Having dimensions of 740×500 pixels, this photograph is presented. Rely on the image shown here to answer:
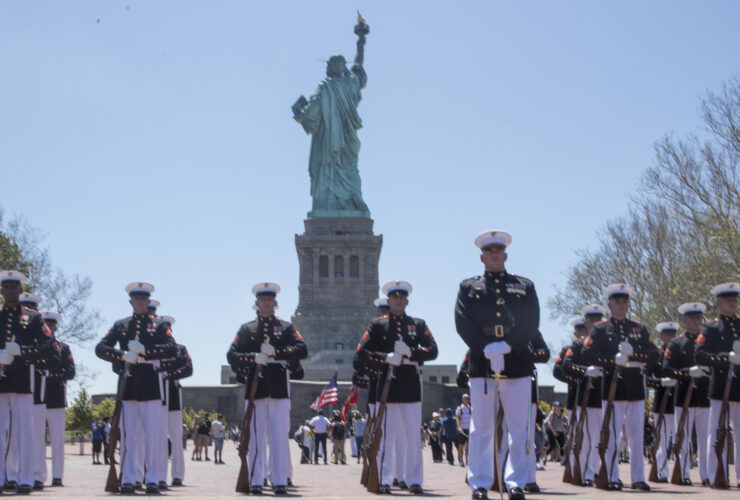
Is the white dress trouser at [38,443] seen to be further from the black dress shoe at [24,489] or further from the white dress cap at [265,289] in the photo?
the white dress cap at [265,289]

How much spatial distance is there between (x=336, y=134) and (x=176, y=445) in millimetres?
A: 73221

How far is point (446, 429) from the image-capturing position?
33031 millimetres

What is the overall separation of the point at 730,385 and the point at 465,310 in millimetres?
5842

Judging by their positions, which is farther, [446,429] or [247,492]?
[446,429]

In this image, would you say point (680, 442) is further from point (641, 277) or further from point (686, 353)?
point (641, 277)

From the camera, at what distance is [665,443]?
770 inches

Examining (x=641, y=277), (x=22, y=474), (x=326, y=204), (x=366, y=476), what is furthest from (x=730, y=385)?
(x=326, y=204)

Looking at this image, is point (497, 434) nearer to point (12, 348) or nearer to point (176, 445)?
point (12, 348)

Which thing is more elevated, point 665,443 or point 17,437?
point 17,437

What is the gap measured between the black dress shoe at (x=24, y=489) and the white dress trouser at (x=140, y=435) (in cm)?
129

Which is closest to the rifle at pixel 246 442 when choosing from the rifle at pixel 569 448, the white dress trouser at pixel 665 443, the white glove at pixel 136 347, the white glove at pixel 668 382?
the white glove at pixel 136 347

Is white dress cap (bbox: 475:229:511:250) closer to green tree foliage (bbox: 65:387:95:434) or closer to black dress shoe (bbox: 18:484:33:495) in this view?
black dress shoe (bbox: 18:484:33:495)

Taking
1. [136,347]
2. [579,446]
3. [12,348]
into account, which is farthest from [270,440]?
[579,446]

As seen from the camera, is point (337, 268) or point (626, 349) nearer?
point (626, 349)
